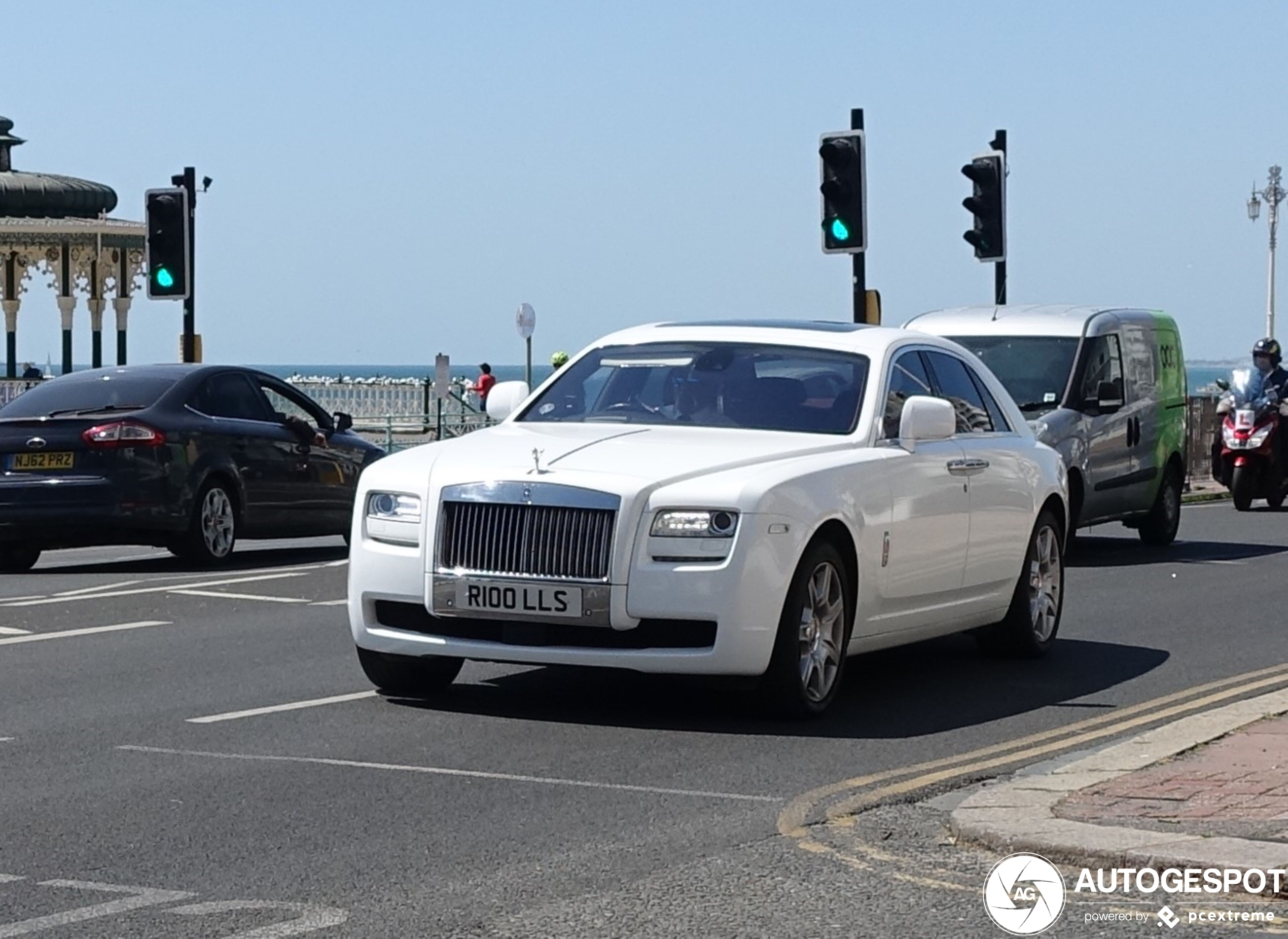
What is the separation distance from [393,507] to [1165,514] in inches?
469

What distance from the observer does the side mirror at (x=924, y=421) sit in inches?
416

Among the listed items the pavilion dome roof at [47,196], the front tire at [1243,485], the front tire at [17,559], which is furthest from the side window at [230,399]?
the pavilion dome roof at [47,196]

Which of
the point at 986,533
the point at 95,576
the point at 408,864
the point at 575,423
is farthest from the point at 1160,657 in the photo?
the point at 95,576

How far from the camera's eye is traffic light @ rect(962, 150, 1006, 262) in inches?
1048

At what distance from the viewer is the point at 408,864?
269 inches

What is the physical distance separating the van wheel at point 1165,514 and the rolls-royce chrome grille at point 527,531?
38.5 ft

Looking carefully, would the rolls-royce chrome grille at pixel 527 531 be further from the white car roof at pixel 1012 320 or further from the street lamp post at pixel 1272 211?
the street lamp post at pixel 1272 211

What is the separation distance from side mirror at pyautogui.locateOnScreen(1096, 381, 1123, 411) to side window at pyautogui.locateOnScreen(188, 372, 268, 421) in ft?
21.4

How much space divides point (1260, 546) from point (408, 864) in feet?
49.2

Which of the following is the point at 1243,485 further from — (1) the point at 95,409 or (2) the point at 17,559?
(2) the point at 17,559

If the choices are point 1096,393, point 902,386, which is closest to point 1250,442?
point 1096,393

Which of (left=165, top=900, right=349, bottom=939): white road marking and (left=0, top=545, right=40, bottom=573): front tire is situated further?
(left=0, top=545, right=40, bottom=573): front tire

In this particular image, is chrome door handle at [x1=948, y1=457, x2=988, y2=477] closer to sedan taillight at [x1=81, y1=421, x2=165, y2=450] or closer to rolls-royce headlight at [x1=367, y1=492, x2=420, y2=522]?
rolls-royce headlight at [x1=367, y1=492, x2=420, y2=522]

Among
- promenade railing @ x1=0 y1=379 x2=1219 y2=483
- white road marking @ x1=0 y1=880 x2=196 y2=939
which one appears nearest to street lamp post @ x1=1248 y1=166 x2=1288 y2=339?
promenade railing @ x1=0 y1=379 x2=1219 y2=483
